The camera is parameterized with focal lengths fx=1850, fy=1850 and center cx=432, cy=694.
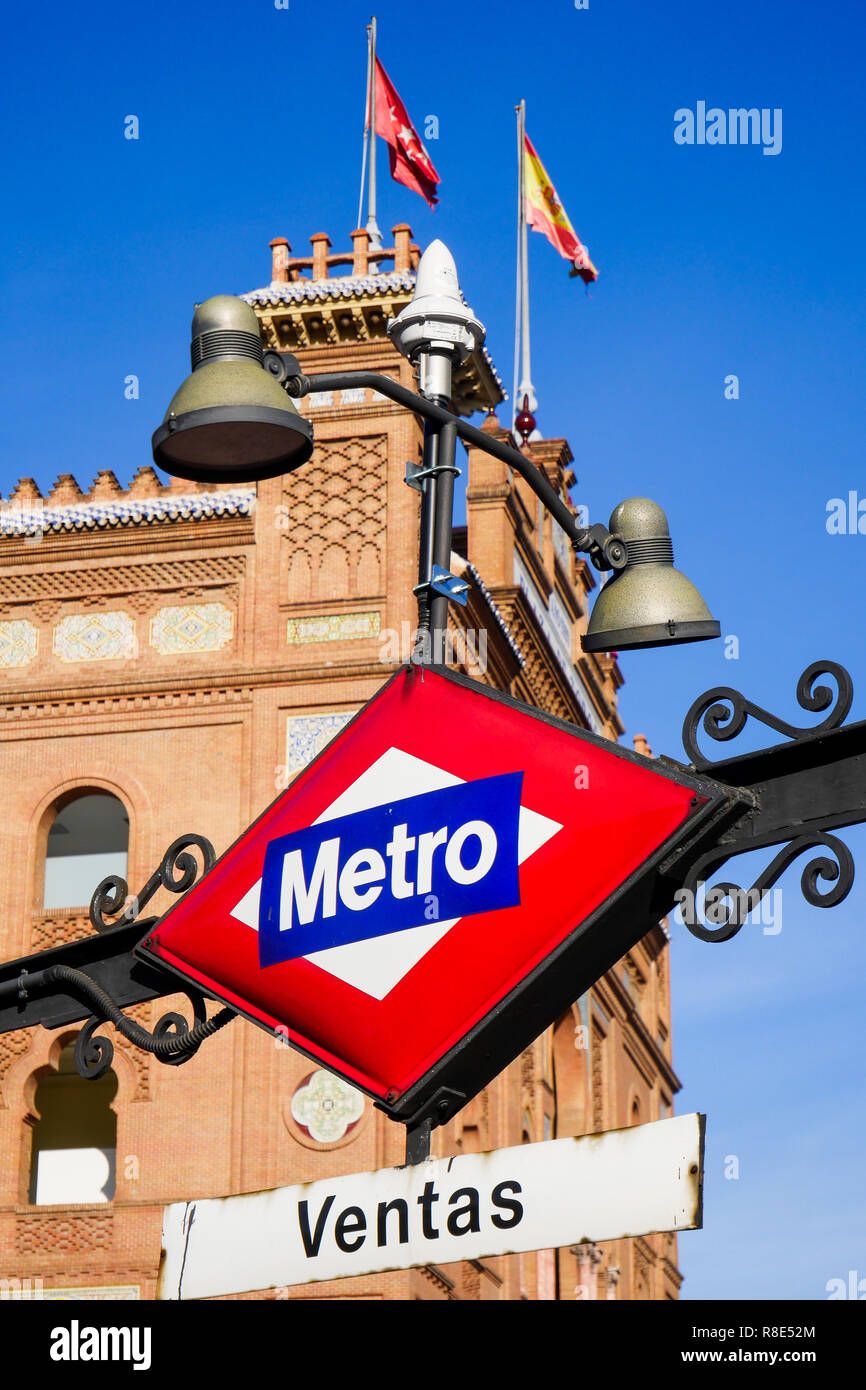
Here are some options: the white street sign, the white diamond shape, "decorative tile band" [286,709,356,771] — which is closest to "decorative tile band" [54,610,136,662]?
"decorative tile band" [286,709,356,771]

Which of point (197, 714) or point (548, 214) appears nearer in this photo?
point (197, 714)

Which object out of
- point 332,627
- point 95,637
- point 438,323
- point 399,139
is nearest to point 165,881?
point 438,323

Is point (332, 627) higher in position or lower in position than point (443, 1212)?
higher

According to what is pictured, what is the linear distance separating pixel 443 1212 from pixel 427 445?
2844mm

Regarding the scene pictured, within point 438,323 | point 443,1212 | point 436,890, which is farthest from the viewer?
point 438,323

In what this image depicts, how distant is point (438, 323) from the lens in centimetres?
648

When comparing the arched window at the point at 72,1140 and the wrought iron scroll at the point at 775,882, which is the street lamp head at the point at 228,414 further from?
the arched window at the point at 72,1140

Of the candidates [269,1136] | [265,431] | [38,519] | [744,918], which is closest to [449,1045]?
[744,918]

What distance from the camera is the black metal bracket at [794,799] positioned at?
438cm

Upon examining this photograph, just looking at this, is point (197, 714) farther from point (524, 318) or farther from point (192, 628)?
point (524, 318)

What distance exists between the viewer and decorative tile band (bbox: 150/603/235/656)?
2261 cm

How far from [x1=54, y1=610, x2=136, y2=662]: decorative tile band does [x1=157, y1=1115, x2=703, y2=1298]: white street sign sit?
61.1 feet

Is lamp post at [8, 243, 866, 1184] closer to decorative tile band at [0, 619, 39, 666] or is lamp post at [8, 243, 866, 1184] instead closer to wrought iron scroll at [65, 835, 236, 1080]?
wrought iron scroll at [65, 835, 236, 1080]

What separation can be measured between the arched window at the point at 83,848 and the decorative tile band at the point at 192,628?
2.00 metres
